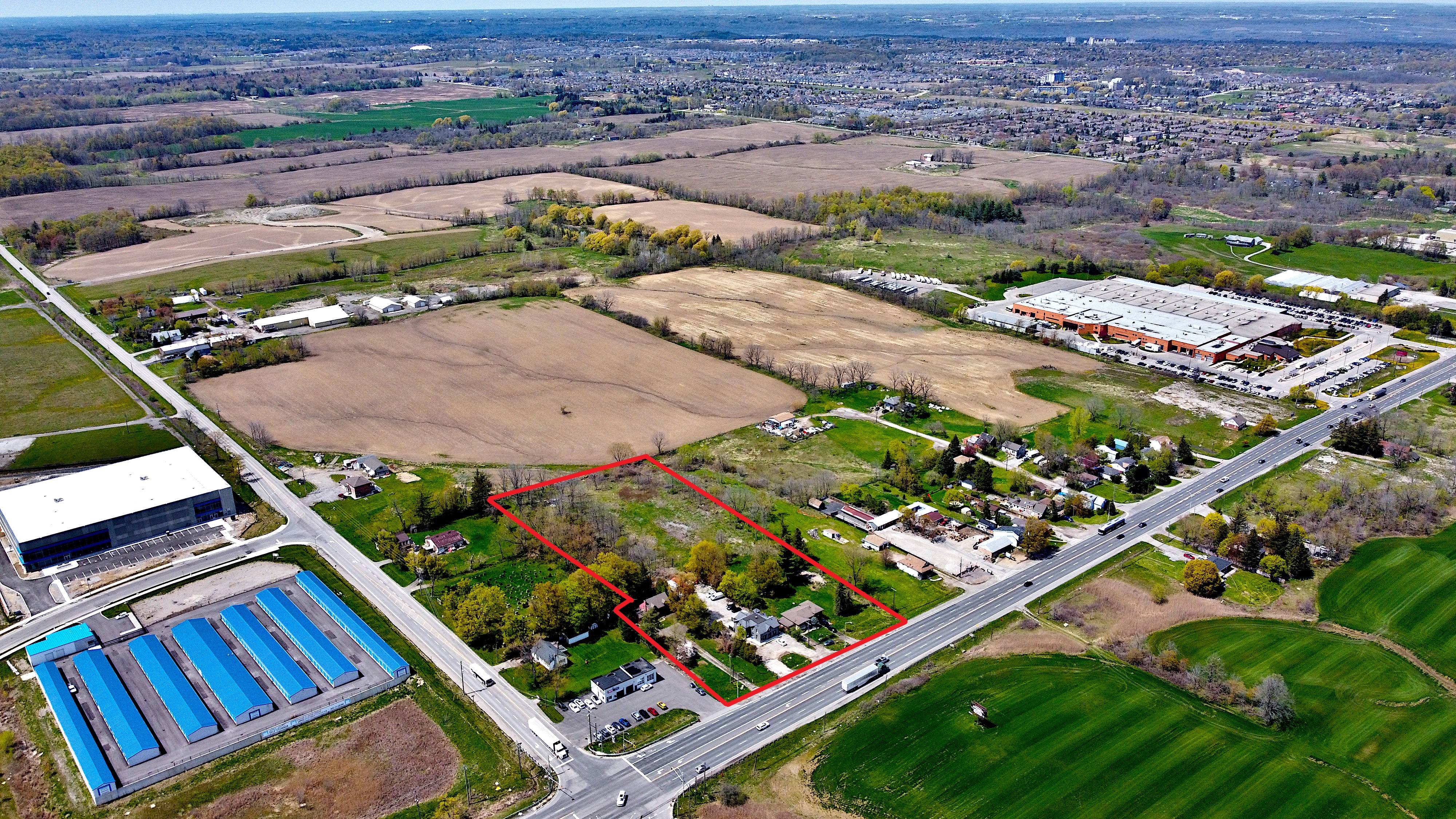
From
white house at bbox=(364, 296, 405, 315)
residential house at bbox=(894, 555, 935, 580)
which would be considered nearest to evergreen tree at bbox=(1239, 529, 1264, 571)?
residential house at bbox=(894, 555, 935, 580)

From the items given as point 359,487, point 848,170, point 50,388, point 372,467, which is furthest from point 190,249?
point 848,170

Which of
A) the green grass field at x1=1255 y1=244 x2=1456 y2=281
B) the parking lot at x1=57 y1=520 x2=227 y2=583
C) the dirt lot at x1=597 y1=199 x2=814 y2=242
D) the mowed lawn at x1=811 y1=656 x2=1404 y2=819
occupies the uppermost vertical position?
the dirt lot at x1=597 y1=199 x2=814 y2=242

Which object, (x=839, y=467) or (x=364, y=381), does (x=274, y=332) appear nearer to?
(x=364, y=381)

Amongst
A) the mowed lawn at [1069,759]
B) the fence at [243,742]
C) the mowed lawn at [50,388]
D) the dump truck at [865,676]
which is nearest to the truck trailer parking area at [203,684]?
the fence at [243,742]

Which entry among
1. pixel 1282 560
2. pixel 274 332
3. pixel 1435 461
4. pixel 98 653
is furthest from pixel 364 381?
pixel 1435 461

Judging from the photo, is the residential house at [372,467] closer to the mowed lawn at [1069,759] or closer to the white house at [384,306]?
the white house at [384,306]

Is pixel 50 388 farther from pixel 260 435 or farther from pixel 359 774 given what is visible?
pixel 359 774

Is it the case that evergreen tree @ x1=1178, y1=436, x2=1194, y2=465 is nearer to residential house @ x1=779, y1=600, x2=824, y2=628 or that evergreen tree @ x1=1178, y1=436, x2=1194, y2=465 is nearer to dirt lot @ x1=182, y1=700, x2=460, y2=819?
residential house @ x1=779, y1=600, x2=824, y2=628
